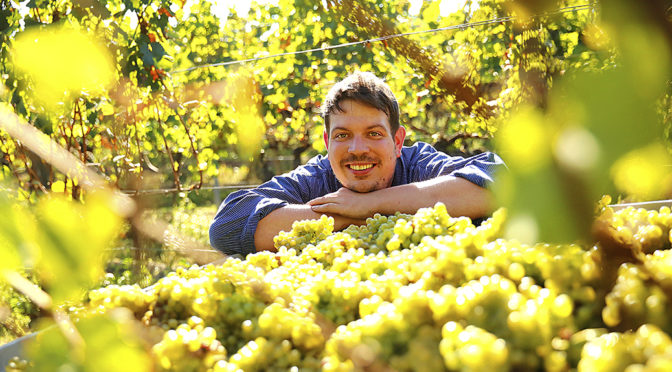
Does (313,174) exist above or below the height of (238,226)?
above

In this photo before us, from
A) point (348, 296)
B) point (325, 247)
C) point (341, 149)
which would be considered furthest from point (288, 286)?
point (341, 149)

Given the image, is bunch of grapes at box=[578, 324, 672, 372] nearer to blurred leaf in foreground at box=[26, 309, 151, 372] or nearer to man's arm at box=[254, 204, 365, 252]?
blurred leaf in foreground at box=[26, 309, 151, 372]

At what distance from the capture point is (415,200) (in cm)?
203

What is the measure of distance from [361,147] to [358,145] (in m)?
0.02

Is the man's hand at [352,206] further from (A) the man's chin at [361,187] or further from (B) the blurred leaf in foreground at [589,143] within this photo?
(B) the blurred leaf in foreground at [589,143]

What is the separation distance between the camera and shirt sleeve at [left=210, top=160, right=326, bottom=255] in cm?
216

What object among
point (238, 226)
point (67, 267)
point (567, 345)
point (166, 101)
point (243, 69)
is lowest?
point (238, 226)

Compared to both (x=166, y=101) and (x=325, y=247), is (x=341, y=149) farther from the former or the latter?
(x=166, y=101)

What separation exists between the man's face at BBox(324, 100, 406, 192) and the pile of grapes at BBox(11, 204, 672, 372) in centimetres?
135

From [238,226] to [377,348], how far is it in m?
1.69

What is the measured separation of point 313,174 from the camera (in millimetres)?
2672

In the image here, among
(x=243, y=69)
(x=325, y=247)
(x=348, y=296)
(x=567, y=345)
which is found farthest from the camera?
(x=243, y=69)

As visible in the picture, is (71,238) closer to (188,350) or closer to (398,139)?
(188,350)

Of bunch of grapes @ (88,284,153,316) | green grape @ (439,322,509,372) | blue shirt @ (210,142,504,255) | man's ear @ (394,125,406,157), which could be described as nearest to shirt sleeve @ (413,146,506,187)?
blue shirt @ (210,142,504,255)
